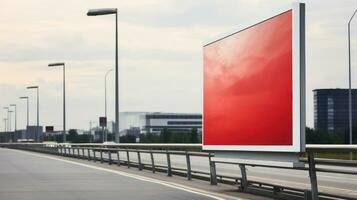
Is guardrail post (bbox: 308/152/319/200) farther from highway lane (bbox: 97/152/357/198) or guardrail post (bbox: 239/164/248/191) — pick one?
guardrail post (bbox: 239/164/248/191)

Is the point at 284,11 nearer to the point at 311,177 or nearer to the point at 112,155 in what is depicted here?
the point at 311,177

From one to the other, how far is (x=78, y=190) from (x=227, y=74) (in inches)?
184

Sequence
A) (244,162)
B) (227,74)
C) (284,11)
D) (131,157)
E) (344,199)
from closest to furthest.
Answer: (344,199) < (284,11) < (244,162) < (227,74) < (131,157)

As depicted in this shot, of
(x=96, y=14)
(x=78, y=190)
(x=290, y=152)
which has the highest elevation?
(x=96, y=14)

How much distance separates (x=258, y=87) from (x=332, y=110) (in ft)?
247

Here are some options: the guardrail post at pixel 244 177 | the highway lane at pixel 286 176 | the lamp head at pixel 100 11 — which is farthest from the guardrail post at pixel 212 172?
the lamp head at pixel 100 11

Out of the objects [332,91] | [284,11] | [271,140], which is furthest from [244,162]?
[332,91]

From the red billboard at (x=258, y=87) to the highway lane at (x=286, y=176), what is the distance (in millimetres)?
1074

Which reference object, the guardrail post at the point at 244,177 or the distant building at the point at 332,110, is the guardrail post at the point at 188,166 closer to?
the guardrail post at the point at 244,177

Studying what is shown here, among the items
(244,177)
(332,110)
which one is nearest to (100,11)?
(244,177)

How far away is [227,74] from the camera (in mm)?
15969

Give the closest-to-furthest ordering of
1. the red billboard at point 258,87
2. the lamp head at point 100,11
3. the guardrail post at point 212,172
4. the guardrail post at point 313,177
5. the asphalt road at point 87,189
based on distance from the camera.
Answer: the red billboard at point 258,87 < the guardrail post at point 313,177 < the asphalt road at point 87,189 < the guardrail post at point 212,172 < the lamp head at point 100,11

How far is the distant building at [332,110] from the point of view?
87.1m

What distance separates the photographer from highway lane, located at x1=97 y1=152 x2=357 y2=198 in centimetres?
1317
